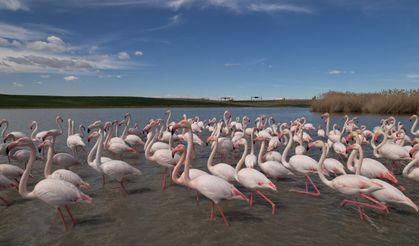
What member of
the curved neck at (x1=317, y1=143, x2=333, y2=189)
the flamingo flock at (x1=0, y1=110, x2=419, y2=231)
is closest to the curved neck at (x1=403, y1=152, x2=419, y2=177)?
the flamingo flock at (x1=0, y1=110, x2=419, y2=231)

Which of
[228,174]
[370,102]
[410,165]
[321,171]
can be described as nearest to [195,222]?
[228,174]

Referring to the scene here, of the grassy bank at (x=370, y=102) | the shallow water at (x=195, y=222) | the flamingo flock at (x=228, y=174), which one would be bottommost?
the shallow water at (x=195, y=222)

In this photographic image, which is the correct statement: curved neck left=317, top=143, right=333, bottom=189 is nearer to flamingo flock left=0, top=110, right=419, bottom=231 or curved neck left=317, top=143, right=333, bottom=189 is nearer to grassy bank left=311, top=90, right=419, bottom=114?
flamingo flock left=0, top=110, right=419, bottom=231

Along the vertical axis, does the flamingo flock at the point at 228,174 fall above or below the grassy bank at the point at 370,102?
below

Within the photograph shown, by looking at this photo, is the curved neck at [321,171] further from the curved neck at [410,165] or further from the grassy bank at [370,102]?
the grassy bank at [370,102]

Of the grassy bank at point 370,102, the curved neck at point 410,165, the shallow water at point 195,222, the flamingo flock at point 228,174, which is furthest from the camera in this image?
the grassy bank at point 370,102

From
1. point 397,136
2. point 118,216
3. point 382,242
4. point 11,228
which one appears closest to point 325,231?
point 382,242

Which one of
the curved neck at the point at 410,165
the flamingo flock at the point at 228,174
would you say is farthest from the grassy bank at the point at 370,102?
the curved neck at the point at 410,165

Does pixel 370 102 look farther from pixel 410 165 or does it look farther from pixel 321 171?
pixel 321 171

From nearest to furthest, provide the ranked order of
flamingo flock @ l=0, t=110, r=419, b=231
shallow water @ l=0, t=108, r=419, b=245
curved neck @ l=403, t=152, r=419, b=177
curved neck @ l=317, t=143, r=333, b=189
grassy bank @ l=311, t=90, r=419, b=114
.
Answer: shallow water @ l=0, t=108, r=419, b=245 < flamingo flock @ l=0, t=110, r=419, b=231 < curved neck @ l=317, t=143, r=333, b=189 < curved neck @ l=403, t=152, r=419, b=177 < grassy bank @ l=311, t=90, r=419, b=114

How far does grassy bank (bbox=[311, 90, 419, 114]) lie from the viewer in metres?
34.3

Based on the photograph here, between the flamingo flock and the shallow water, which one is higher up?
the flamingo flock

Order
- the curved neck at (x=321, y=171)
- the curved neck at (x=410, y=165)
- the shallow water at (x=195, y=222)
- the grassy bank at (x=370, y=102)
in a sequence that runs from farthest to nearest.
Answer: the grassy bank at (x=370, y=102) < the curved neck at (x=410, y=165) < the curved neck at (x=321, y=171) < the shallow water at (x=195, y=222)

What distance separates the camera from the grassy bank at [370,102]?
113 ft
